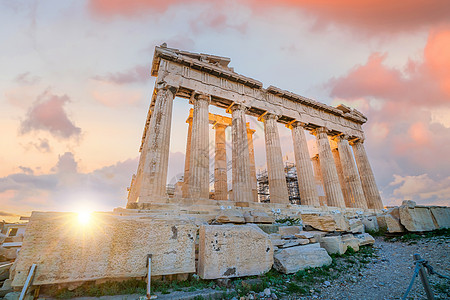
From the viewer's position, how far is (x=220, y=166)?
16750 mm

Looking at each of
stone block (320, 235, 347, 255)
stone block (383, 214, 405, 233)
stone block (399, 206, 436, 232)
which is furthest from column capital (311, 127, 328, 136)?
stone block (320, 235, 347, 255)

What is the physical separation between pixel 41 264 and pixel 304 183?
54.3ft

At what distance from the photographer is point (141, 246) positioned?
3.58 meters

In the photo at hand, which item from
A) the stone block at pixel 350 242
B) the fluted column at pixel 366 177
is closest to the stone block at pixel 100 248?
the stone block at pixel 350 242

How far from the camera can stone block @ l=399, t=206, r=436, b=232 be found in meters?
7.79

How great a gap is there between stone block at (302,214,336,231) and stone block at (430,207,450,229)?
5.19 metres

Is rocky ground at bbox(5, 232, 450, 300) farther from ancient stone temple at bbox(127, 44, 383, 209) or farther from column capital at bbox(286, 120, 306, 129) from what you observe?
column capital at bbox(286, 120, 306, 129)

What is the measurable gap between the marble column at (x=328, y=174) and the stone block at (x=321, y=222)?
11338 mm

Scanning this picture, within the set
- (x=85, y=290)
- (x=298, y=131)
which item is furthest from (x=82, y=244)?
(x=298, y=131)

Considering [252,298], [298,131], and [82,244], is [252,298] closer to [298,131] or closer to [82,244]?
[82,244]

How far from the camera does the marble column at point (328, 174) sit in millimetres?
17219

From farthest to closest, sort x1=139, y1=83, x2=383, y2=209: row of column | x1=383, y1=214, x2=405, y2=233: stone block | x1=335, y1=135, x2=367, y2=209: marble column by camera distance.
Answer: x1=335, y1=135, x2=367, y2=209: marble column → x1=139, y1=83, x2=383, y2=209: row of column → x1=383, y1=214, x2=405, y2=233: stone block

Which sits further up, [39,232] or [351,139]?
[351,139]

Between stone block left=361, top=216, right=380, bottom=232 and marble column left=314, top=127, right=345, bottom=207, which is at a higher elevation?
marble column left=314, top=127, right=345, bottom=207
